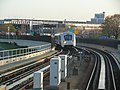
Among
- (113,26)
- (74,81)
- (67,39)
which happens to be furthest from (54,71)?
(113,26)

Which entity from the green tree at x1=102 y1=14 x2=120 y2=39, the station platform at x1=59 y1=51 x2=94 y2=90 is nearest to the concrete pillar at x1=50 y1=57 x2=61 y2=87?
the station platform at x1=59 y1=51 x2=94 y2=90

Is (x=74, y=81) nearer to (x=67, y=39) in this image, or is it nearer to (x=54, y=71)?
(x=54, y=71)

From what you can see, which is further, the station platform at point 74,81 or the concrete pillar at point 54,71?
the station platform at point 74,81

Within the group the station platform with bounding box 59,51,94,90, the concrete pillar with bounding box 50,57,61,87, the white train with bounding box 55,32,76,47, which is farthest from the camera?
the white train with bounding box 55,32,76,47

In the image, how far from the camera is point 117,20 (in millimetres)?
87500

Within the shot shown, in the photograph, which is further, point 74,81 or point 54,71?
point 74,81

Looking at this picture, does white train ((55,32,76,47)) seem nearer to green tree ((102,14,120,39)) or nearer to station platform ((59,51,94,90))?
station platform ((59,51,94,90))

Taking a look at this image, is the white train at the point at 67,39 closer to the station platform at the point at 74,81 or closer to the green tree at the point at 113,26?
the station platform at the point at 74,81

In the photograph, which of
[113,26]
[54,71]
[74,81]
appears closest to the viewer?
[54,71]

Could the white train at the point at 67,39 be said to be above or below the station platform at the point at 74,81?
above

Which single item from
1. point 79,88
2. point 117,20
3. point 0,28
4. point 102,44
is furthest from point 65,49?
point 0,28

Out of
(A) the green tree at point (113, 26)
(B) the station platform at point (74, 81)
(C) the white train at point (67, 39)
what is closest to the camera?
(B) the station platform at point (74, 81)

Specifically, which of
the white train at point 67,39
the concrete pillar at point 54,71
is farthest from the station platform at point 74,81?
the white train at point 67,39

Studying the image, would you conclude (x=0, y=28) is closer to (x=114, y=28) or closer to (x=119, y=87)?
(x=114, y=28)
